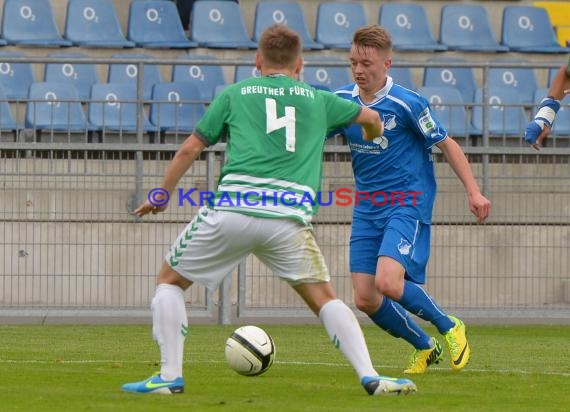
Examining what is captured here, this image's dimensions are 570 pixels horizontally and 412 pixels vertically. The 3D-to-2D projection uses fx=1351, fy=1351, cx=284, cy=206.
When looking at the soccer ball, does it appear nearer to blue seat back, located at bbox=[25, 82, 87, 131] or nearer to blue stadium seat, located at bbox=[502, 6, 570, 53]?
blue seat back, located at bbox=[25, 82, 87, 131]

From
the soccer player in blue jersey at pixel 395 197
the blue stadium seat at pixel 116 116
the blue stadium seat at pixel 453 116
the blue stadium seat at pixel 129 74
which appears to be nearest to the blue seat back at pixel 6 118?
the blue stadium seat at pixel 116 116

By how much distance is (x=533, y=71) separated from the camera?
19812 mm

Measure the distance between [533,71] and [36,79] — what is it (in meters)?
7.19

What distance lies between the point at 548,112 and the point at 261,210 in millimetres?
2461

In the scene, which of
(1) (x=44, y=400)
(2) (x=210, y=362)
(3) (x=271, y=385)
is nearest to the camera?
(1) (x=44, y=400)

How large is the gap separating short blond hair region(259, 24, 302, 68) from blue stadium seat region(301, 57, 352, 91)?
9985 millimetres

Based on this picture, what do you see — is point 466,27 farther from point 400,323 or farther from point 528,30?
point 400,323

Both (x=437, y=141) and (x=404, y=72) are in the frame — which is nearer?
(x=437, y=141)

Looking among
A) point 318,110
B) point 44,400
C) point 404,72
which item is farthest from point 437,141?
point 404,72

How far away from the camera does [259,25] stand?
19.7m

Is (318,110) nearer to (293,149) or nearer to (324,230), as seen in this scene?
(293,149)

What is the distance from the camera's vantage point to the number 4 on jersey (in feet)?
Answer: 23.6

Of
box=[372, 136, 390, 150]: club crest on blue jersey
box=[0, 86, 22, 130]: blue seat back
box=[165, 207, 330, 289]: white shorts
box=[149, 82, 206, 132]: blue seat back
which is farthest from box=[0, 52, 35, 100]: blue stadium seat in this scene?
box=[165, 207, 330, 289]: white shorts

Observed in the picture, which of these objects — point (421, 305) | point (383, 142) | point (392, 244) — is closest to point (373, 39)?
point (383, 142)
